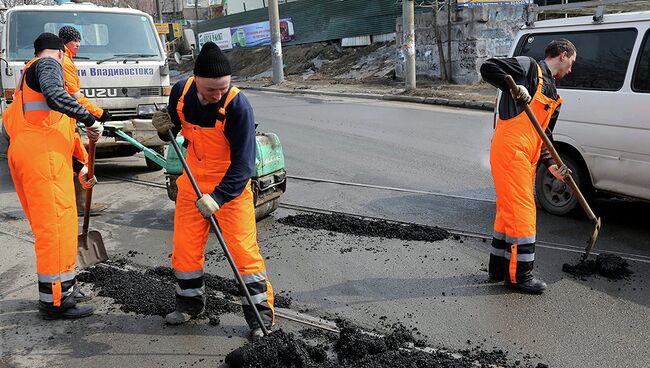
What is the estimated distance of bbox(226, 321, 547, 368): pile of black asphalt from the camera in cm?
337

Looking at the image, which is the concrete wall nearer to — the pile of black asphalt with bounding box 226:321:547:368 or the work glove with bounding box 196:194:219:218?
the pile of black asphalt with bounding box 226:321:547:368

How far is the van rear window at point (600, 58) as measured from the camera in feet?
18.8

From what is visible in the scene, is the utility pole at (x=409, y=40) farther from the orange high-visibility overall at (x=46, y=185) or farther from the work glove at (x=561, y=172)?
the orange high-visibility overall at (x=46, y=185)

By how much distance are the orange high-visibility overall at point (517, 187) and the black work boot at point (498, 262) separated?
53 millimetres

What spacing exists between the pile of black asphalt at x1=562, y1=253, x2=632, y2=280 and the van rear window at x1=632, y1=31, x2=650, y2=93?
1660mm

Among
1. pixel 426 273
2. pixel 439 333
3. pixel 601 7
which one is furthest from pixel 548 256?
pixel 601 7

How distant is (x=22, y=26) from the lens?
8469mm

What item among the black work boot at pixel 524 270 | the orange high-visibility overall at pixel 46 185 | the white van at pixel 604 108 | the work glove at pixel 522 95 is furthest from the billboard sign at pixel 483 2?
the orange high-visibility overall at pixel 46 185

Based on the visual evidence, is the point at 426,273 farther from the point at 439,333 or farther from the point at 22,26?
the point at 22,26

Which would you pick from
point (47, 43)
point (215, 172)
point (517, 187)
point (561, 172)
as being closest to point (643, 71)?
point (561, 172)

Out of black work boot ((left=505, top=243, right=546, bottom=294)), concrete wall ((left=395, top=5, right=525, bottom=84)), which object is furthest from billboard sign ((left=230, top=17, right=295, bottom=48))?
black work boot ((left=505, top=243, right=546, bottom=294))

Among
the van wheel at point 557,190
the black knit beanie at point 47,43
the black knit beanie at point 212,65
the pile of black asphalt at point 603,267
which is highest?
the black knit beanie at point 47,43

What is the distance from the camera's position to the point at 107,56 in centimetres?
860

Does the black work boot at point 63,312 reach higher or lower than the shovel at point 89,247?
lower
